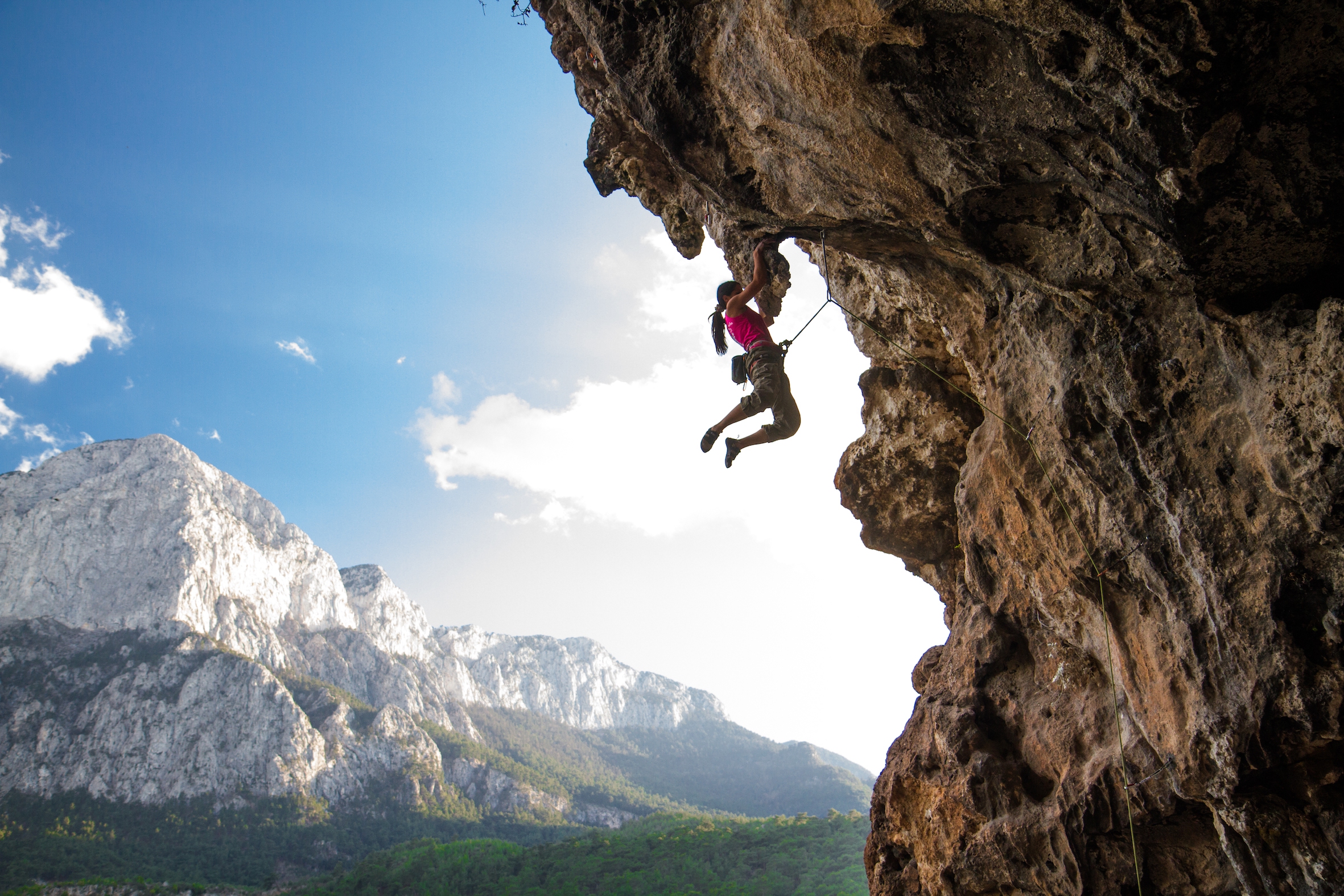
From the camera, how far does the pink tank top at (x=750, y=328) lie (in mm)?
6996

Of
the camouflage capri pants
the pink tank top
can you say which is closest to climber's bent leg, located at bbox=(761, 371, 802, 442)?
the camouflage capri pants

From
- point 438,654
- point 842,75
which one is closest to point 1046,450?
point 842,75

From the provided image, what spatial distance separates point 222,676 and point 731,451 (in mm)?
88853

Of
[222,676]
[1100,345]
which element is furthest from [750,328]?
[222,676]

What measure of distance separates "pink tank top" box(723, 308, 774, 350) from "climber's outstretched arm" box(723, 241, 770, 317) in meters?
0.21

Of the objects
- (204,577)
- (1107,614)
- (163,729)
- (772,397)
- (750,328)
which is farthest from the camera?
(204,577)

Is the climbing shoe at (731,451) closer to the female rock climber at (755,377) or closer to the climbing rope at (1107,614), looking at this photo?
the female rock climber at (755,377)

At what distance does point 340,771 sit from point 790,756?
72.0 m

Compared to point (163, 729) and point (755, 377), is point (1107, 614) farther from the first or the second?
point (163, 729)

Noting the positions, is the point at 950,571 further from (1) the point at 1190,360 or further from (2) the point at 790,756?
(2) the point at 790,756

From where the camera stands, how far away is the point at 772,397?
22.1 ft

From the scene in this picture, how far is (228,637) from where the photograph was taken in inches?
3428

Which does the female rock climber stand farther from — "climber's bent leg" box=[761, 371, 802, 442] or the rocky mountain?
the rocky mountain

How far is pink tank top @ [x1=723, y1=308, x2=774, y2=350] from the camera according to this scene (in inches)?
275
